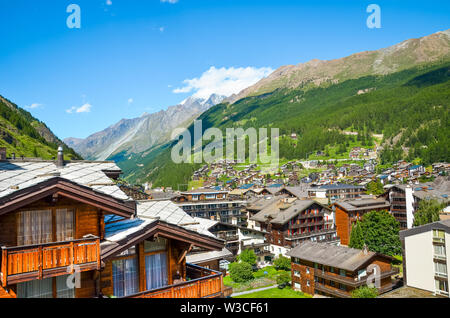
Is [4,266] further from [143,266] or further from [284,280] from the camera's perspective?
[284,280]

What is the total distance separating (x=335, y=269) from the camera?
45.2m

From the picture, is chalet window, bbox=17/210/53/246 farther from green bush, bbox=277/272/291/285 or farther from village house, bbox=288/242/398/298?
green bush, bbox=277/272/291/285

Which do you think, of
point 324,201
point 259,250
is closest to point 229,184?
point 324,201

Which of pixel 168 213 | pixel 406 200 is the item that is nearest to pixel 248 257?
pixel 168 213

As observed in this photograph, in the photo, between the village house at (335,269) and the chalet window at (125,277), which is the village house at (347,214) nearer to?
the village house at (335,269)

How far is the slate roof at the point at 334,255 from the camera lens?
43.7 metres

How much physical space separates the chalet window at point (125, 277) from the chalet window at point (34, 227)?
227 cm

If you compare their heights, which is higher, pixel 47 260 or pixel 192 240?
pixel 47 260

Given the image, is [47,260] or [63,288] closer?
[47,260]

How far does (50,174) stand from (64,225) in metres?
1.71

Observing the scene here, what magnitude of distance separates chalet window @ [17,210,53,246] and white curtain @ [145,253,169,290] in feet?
10.7

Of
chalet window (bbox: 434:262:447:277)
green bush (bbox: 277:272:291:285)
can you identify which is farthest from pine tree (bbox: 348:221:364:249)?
chalet window (bbox: 434:262:447:277)

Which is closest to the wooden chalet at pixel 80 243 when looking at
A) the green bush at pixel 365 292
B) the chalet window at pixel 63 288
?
the chalet window at pixel 63 288
